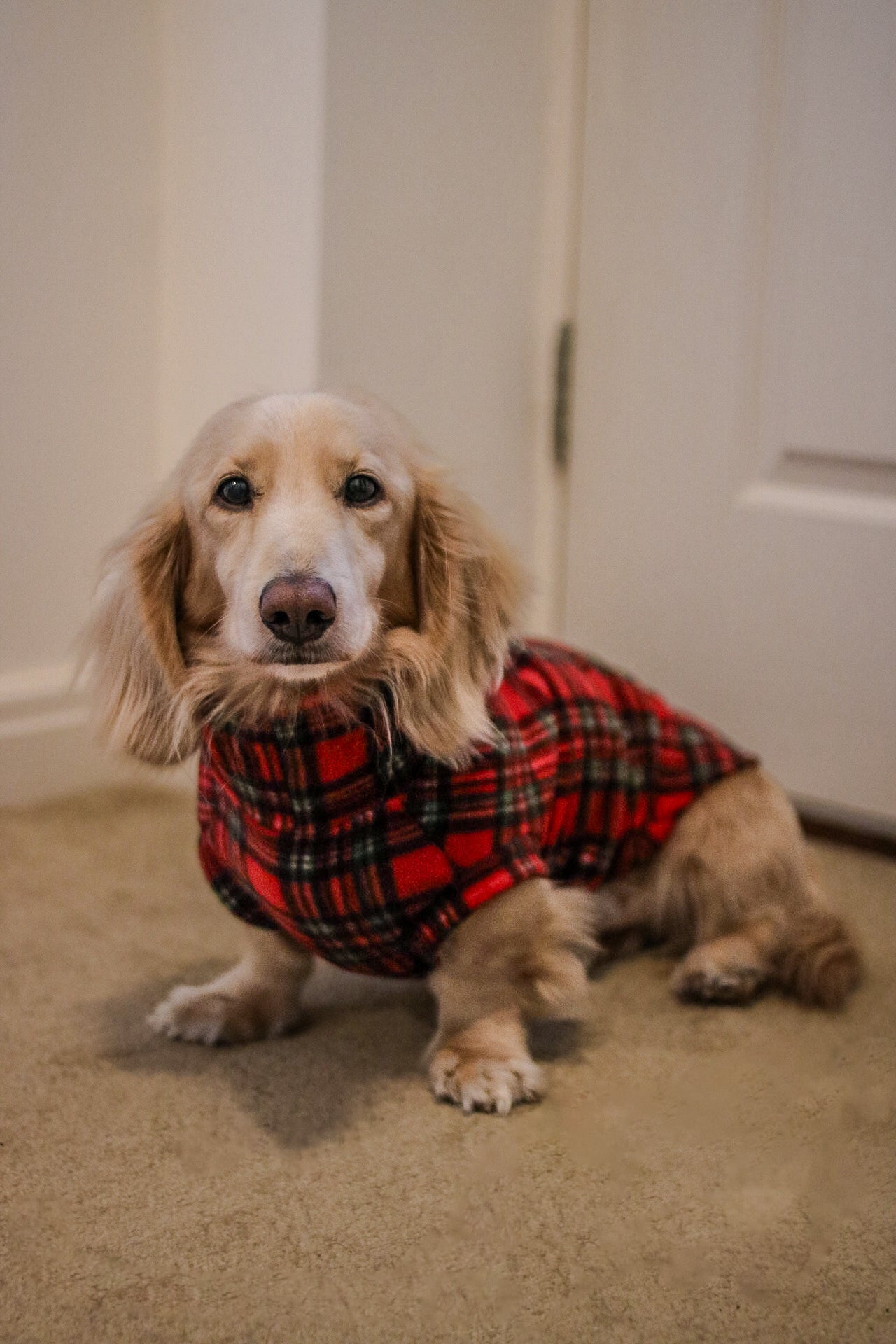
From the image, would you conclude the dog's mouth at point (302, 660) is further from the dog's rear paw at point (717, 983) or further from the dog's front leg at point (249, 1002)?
the dog's rear paw at point (717, 983)

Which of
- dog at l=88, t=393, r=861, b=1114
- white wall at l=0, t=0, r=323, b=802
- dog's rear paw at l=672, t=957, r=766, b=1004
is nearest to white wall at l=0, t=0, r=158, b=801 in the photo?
white wall at l=0, t=0, r=323, b=802

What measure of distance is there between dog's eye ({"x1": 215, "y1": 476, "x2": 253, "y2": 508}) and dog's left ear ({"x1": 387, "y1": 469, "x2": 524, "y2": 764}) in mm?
190

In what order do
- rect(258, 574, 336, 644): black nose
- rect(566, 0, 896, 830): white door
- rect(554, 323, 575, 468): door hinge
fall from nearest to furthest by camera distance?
rect(258, 574, 336, 644): black nose, rect(566, 0, 896, 830): white door, rect(554, 323, 575, 468): door hinge

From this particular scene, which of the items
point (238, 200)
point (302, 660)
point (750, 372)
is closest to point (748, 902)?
point (302, 660)

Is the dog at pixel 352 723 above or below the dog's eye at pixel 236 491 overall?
below

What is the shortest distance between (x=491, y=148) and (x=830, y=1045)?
4.81 ft

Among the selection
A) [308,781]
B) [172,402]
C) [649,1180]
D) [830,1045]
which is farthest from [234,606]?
[172,402]

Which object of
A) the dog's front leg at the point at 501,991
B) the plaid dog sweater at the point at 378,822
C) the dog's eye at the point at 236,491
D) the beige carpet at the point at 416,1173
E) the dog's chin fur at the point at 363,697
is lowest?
the beige carpet at the point at 416,1173

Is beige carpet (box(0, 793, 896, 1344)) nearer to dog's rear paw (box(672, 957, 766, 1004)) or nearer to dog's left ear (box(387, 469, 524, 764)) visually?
dog's rear paw (box(672, 957, 766, 1004))

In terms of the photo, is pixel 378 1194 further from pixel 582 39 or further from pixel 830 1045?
pixel 582 39

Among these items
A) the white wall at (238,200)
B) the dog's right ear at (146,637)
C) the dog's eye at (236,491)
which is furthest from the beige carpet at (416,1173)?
the white wall at (238,200)

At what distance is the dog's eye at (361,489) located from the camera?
1.34 meters

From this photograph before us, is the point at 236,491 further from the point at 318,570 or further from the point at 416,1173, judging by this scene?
the point at 416,1173

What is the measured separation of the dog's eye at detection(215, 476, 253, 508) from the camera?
1.32 meters
